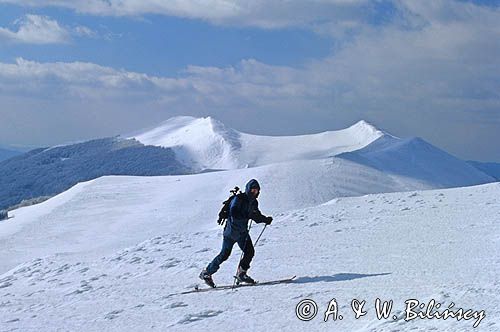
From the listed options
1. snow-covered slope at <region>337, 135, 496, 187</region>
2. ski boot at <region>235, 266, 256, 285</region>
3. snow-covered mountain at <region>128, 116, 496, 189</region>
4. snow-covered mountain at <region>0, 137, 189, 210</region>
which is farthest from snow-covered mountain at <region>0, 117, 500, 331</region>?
snow-covered mountain at <region>0, 137, 189, 210</region>

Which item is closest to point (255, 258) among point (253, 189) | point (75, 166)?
point (253, 189)

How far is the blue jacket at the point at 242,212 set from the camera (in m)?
10.9

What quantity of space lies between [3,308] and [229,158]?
224 ft

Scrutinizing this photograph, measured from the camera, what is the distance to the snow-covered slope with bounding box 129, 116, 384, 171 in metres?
78.2

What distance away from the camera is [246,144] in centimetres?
8762

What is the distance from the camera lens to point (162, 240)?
60.3 feet

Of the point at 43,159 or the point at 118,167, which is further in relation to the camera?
the point at 43,159

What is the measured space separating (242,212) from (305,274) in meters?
1.42

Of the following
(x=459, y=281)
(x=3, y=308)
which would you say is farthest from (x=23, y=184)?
(x=459, y=281)

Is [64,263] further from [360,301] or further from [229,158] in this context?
[229,158]

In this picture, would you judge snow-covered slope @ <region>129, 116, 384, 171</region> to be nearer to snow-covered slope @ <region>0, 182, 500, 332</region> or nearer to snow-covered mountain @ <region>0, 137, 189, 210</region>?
snow-covered mountain @ <region>0, 137, 189, 210</region>

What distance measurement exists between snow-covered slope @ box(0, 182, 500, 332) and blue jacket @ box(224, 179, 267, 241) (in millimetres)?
953

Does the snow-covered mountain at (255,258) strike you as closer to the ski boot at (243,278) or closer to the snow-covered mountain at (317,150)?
the ski boot at (243,278)

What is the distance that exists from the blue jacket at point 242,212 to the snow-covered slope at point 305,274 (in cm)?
95
